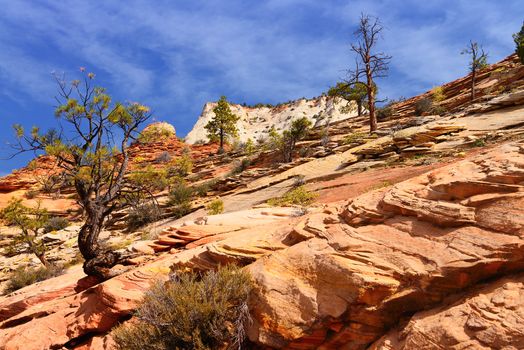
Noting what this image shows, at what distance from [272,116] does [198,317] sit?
75818 millimetres

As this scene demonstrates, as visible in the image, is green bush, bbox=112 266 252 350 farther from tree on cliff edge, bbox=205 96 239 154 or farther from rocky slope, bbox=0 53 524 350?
tree on cliff edge, bbox=205 96 239 154

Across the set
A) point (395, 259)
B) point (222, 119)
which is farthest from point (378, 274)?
point (222, 119)

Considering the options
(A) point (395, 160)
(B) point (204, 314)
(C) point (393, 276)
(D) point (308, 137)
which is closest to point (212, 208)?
(A) point (395, 160)

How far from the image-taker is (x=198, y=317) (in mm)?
5125

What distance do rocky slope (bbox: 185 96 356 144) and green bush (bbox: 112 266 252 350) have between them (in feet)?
200

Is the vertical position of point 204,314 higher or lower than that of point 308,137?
lower

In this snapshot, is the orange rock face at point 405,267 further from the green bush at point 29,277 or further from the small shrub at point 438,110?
the small shrub at point 438,110

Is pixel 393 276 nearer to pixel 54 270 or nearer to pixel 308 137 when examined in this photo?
pixel 54 270

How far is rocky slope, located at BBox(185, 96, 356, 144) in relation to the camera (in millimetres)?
68812

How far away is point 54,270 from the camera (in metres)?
16.5

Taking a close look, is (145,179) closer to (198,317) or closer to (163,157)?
(198,317)

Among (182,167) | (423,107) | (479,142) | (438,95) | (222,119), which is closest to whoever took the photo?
(479,142)

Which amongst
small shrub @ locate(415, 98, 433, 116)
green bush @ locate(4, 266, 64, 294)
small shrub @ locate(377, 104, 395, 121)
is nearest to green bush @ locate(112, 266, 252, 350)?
green bush @ locate(4, 266, 64, 294)

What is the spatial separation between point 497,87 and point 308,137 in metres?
16.0
